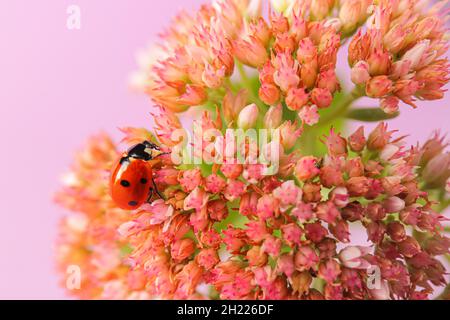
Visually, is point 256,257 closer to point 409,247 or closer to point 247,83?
point 409,247

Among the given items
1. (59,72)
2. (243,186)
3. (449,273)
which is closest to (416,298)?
(449,273)

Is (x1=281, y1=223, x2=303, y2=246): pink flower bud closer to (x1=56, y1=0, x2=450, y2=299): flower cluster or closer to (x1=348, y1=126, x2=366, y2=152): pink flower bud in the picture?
(x1=56, y1=0, x2=450, y2=299): flower cluster

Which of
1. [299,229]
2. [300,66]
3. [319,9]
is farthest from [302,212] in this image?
[319,9]

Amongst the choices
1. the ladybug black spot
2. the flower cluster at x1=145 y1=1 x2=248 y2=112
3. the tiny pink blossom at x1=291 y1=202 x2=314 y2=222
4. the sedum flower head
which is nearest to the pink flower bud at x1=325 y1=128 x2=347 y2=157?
the sedum flower head

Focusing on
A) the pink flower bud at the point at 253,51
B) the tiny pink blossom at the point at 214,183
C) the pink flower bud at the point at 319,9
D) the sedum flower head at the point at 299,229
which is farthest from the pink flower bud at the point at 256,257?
the pink flower bud at the point at 319,9

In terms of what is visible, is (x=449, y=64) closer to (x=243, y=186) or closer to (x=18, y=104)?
(x=243, y=186)

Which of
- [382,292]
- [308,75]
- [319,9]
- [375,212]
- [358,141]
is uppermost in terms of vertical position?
[319,9]

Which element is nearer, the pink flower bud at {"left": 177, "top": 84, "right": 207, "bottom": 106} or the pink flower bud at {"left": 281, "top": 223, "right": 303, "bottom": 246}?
the pink flower bud at {"left": 281, "top": 223, "right": 303, "bottom": 246}

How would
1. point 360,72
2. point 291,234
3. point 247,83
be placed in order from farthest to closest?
1. point 247,83
2. point 360,72
3. point 291,234
